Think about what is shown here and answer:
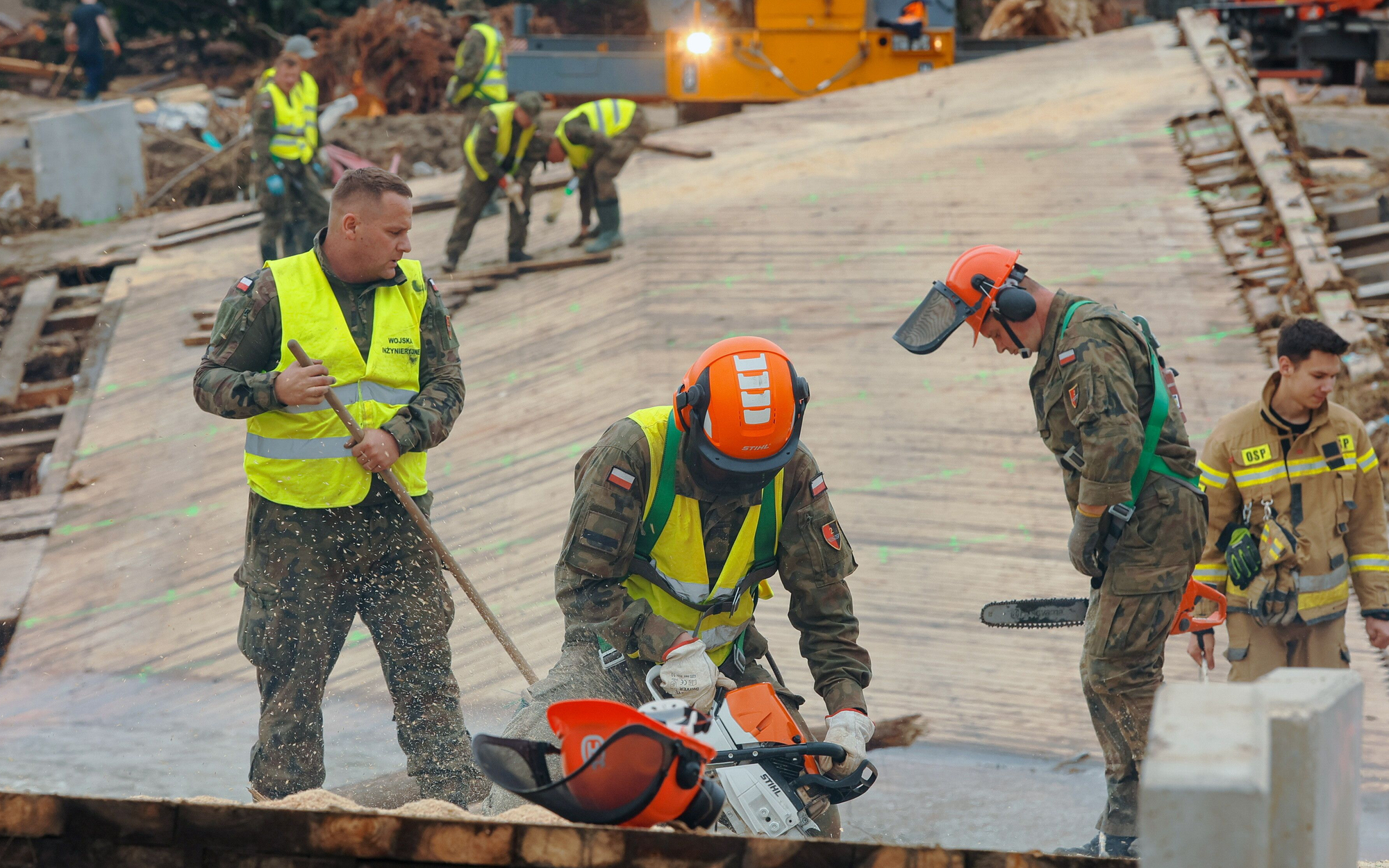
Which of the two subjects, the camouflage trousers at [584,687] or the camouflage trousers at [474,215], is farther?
the camouflage trousers at [474,215]

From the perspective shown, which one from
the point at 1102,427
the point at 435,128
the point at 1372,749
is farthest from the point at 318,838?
the point at 435,128

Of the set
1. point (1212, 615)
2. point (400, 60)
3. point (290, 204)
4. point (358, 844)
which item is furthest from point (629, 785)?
point (400, 60)

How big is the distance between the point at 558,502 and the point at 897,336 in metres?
3.06

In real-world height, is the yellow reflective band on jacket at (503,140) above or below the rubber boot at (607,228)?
above

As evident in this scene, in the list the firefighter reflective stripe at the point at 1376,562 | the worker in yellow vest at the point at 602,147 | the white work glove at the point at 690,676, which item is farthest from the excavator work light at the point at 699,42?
the white work glove at the point at 690,676

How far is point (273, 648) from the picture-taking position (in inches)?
170

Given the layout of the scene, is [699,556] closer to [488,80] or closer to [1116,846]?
[1116,846]

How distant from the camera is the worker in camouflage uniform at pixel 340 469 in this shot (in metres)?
4.18

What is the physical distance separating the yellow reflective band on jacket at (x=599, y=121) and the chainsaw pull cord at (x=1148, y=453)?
22.7ft

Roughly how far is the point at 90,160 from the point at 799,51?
8.94 metres

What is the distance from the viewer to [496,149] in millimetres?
10664

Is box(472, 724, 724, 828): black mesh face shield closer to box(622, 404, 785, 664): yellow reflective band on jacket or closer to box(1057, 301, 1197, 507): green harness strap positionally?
box(622, 404, 785, 664): yellow reflective band on jacket

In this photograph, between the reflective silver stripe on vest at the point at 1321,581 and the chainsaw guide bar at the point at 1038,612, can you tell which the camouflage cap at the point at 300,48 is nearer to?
the chainsaw guide bar at the point at 1038,612

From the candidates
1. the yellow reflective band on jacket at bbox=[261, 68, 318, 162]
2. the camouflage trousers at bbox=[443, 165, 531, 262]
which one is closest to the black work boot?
the camouflage trousers at bbox=[443, 165, 531, 262]
